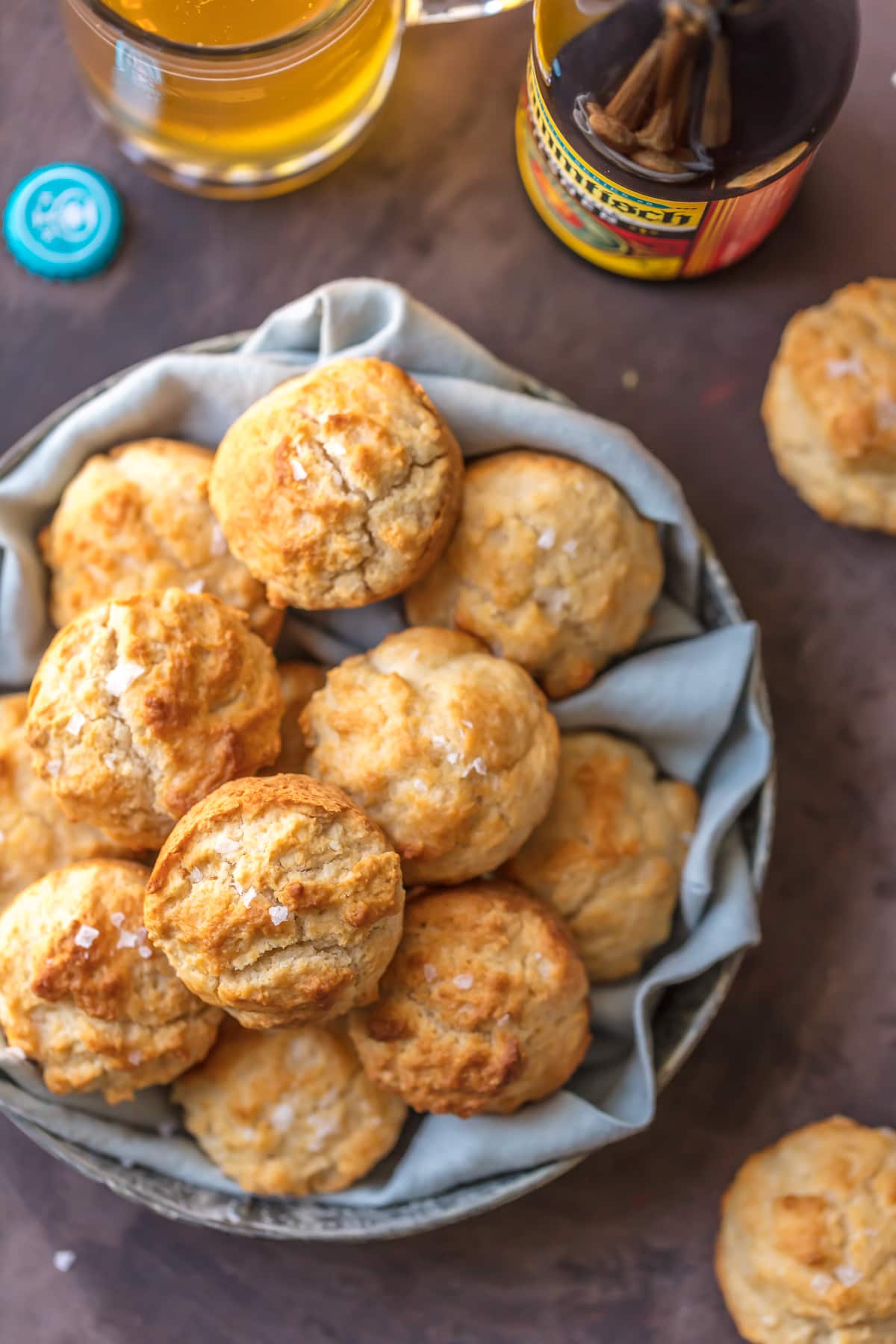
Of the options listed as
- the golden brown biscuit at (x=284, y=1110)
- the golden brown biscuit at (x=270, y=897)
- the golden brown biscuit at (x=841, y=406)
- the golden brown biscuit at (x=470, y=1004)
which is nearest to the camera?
the golden brown biscuit at (x=270, y=897)

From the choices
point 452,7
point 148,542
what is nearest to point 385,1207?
point 148,542

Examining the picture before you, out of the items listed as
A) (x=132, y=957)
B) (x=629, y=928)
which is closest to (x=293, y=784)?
(x=132, y=957)

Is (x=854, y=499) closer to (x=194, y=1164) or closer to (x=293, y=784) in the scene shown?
(x=293, y=784)

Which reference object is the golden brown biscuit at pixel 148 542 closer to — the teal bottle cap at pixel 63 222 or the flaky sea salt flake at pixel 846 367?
the teal bottle cap at pixel 63 222

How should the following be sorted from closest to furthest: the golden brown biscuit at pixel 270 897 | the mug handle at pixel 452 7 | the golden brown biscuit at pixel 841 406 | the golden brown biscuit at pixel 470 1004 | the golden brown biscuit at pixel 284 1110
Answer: the golden brown biscuit at pixel 270 897 → the golden brown biscuit at pixel 470 1004 → the golden brown biscuit at pixel 284 1110 → the mug handle at pixel 452 7 → the golden brown biscuit at pixel 841 406

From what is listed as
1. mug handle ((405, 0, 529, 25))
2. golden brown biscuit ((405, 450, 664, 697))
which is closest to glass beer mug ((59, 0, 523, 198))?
mug handle ((405, 0, 529, 25))

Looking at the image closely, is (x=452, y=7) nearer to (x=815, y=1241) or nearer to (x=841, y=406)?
(x=841, y=406)

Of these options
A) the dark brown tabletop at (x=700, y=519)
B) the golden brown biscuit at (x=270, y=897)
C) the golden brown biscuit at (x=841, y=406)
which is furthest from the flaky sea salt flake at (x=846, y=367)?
the golden brown biscuit at (x=270, y=897)

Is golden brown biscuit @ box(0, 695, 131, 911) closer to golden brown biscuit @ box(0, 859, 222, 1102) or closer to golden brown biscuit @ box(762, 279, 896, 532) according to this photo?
golden brown biscuit @ box(0, 859, 222, 1102)

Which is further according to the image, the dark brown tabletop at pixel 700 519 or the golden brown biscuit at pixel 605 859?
the dark brown tabletop at pixel 700 519
